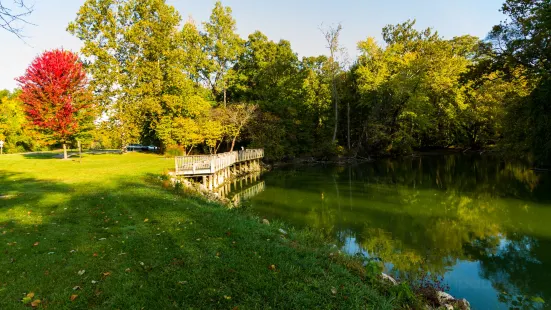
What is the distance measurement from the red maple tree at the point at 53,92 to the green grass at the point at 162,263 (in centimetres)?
1509

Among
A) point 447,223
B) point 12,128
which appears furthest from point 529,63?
point 12,128

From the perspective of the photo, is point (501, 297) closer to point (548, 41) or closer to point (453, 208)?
point (453, 208)

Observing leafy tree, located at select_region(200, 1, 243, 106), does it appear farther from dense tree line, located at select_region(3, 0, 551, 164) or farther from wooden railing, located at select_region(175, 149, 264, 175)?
wooden railing, located at select_region(175, 149, 264, 175)

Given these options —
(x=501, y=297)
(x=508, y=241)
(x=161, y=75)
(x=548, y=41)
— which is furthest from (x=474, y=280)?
(x=161, y=75)

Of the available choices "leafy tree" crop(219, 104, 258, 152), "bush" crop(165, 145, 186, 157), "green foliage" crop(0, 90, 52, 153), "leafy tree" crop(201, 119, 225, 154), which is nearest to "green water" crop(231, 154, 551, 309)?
"leafy tree" crop(201, 119, 225, 154)

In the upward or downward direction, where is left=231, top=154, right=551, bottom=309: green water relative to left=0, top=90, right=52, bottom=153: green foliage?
downward

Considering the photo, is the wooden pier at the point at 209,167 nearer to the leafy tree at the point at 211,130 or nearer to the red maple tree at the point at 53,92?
the leafy tree at the point at 211,130

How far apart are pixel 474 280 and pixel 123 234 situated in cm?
927

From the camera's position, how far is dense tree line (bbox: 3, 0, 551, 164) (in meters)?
24.4

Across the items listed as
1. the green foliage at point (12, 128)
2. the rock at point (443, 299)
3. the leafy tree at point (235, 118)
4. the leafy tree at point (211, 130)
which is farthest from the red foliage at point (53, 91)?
the green foliage at point (12, 128)

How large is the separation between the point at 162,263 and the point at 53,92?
22642mm

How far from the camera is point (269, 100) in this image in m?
41.8

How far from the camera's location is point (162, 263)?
233 inches

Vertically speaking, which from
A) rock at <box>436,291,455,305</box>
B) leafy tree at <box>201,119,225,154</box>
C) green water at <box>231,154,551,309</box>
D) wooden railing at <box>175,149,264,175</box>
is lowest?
green water at <box>231,154,551,309</box>
